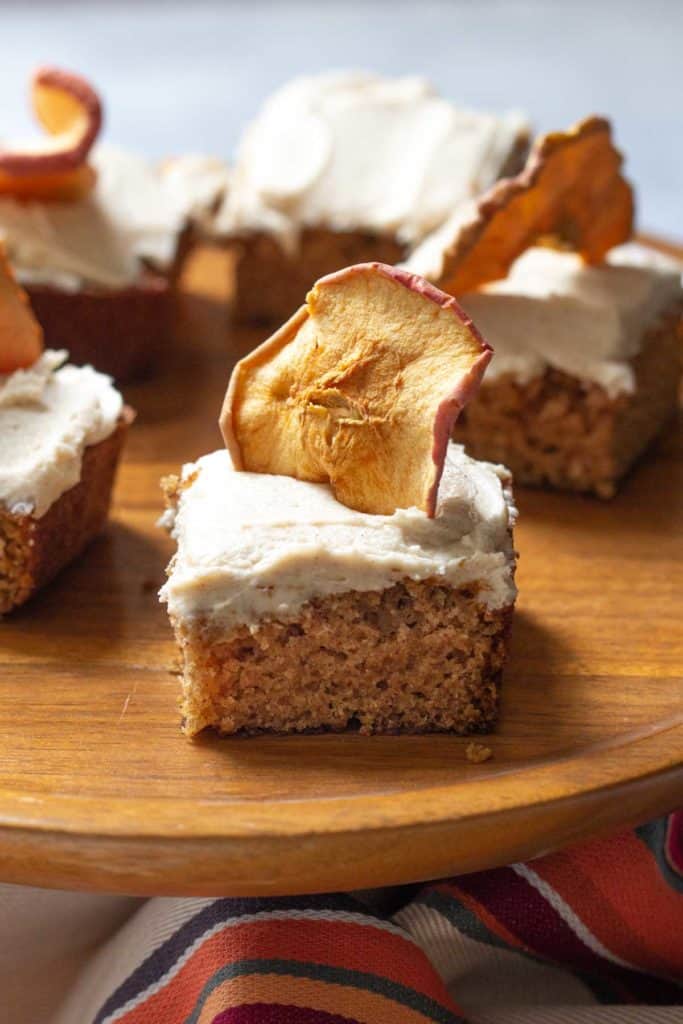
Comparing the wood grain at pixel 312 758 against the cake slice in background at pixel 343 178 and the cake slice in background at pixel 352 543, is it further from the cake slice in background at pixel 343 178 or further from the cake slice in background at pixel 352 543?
the cake slice in background at pixel 343 178

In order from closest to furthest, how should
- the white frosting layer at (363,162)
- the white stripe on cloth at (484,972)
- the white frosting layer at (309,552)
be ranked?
A: the white frosting layer at (309,552)
the white stripe on cloth at (484,972)
the white frosting layer at (363,162)

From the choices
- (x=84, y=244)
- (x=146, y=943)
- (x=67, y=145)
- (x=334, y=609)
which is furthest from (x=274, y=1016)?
(x=67, y=145)

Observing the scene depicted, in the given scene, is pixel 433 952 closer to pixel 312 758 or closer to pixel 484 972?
pixel 484 972

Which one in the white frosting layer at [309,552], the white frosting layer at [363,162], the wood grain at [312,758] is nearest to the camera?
the wood grain at [312,758]

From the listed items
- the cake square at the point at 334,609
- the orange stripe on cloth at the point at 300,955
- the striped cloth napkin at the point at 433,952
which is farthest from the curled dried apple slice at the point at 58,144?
the orange stripe on cloth at the point at 300,955

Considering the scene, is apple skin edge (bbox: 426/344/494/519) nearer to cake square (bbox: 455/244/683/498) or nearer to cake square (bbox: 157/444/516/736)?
cake square (bbox: 157/444/516/736)
